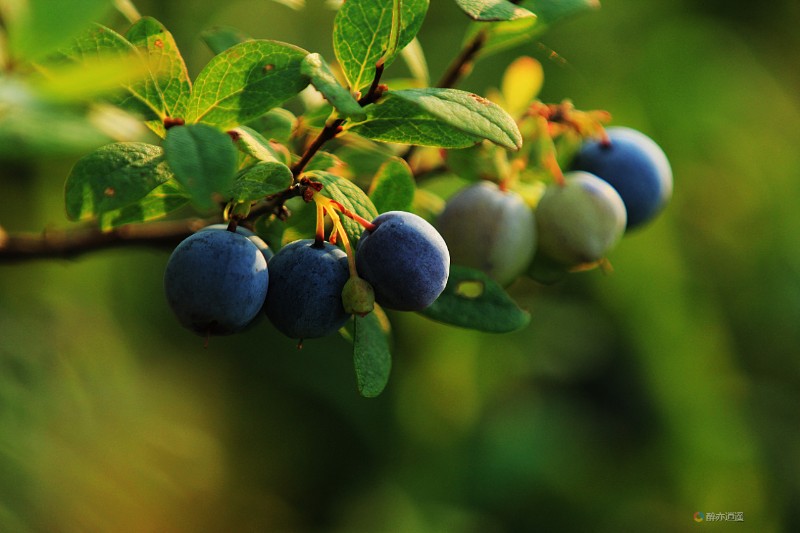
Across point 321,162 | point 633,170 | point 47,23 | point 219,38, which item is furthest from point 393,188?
point 47,23

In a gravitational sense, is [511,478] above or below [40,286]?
below

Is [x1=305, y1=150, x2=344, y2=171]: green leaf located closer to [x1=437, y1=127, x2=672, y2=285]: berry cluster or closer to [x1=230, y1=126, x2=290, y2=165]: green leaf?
[x1=230, y1=126, x2=290, y2=165]: green leaf

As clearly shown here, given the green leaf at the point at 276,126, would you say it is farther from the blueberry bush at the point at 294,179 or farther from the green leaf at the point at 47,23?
the green leaf at the point at 47,23

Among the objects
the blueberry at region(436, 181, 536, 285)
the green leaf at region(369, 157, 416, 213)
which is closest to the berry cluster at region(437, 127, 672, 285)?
the blueberry at region(436, 181, 536, 285)

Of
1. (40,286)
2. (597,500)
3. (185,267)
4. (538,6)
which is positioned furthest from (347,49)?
(597,500)

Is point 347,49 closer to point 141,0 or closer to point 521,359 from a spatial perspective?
point 521,359

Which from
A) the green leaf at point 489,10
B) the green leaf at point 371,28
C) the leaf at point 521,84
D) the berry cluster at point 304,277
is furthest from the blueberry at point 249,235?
the leaf at point 521,84

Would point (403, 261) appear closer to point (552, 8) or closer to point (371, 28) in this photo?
point (371, 28)
